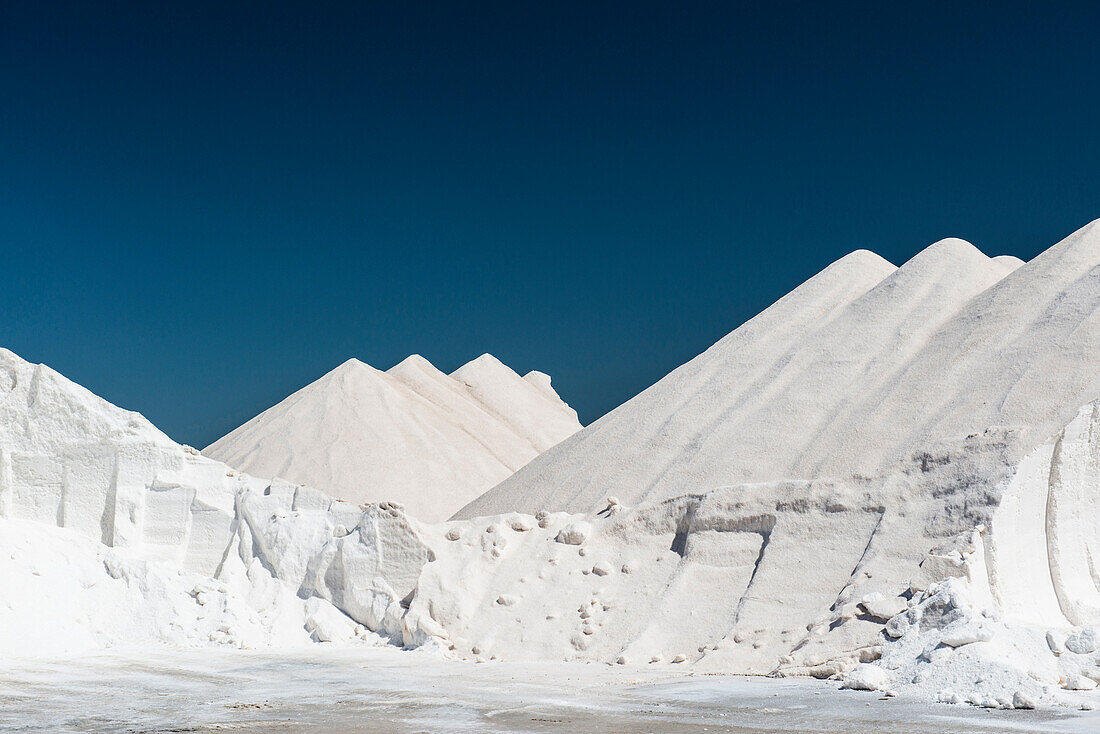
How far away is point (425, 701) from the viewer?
940cm

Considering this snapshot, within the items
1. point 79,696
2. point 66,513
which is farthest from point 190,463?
point 79,696

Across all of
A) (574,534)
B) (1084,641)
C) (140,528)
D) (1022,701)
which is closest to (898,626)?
(1084,641)

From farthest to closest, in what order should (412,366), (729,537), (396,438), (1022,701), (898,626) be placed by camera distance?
(412,366) < (396,438) < (729,537) < (898,626) < (1022,701)

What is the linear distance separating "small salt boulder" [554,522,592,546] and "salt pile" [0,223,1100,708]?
0.03 m

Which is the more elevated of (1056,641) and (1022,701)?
(1056,641)

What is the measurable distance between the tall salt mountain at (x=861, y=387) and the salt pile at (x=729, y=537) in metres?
0.07

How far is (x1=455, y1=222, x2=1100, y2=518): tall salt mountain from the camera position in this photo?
15516 mm

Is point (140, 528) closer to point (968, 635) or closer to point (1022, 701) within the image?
point (968, 635)

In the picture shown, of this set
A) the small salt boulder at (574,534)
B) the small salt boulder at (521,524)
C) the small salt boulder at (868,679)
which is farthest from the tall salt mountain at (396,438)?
the small salt boulder at (868,679)

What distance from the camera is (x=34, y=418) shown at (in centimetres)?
1477

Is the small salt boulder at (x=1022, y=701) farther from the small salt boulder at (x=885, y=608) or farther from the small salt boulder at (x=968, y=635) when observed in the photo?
the small salt boulder at (x=885, y=608)

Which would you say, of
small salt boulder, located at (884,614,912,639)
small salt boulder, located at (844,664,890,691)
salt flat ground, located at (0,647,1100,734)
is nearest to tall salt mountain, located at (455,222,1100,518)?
small salt boulder, located at (884,614,912,639)

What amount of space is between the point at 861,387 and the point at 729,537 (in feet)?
18.6

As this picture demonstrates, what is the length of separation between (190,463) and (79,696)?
638 cm
